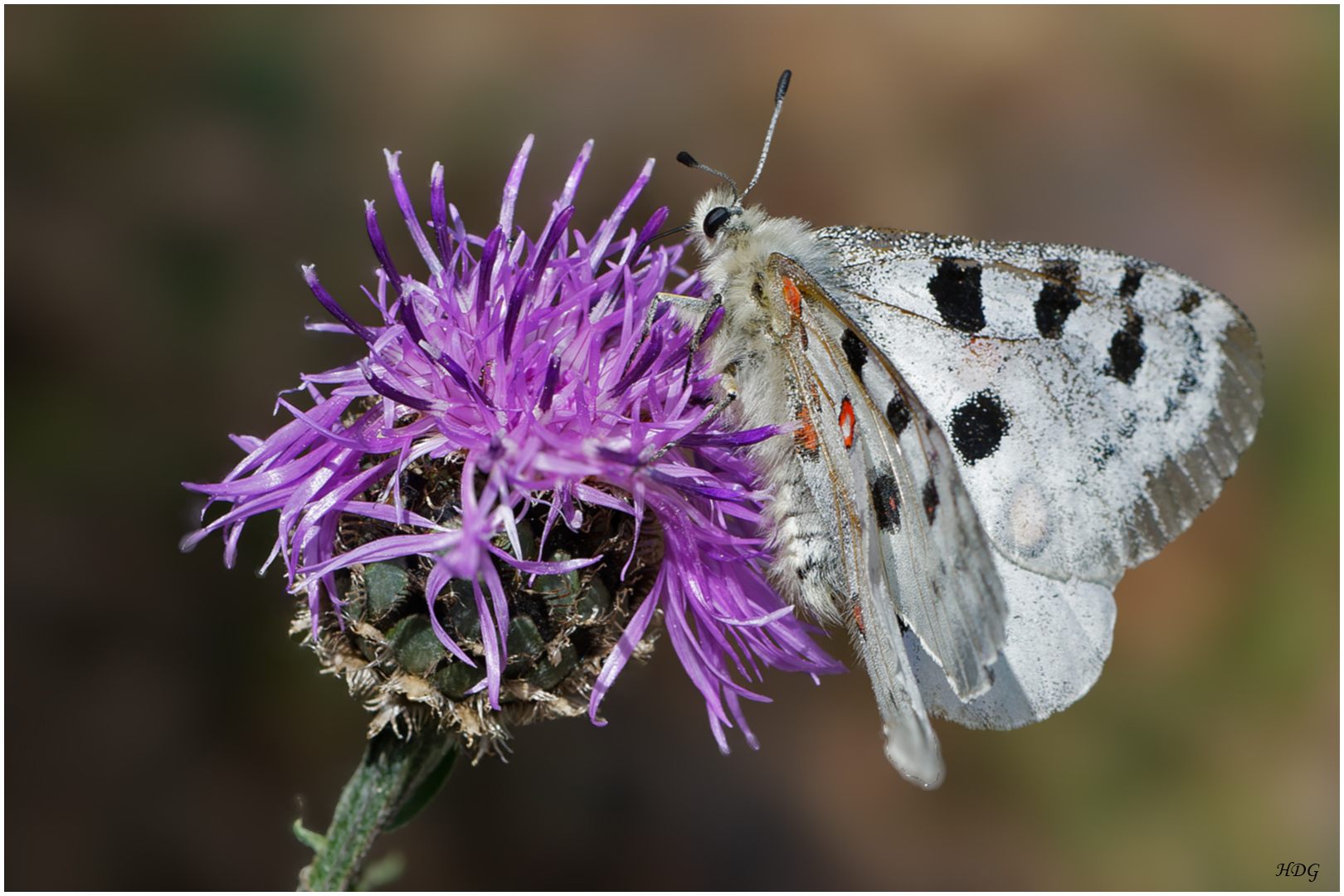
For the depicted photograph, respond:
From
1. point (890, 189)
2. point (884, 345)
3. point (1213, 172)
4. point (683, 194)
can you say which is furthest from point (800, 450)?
point (1213, 172)

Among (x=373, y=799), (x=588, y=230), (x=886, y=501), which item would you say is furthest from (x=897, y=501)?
(x=588, y=230)

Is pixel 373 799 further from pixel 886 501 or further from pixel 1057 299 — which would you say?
pixel 1057 299

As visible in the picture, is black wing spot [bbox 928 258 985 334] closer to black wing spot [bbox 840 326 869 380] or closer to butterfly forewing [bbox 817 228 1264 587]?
butterfly forewing [bbox 817 228 1264 587]

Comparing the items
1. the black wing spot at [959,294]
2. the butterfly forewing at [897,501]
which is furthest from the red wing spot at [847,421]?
the black wing spot at [959,294]

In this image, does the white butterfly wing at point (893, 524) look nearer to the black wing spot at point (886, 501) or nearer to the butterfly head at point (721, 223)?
the black wing spot at point (886, 501)

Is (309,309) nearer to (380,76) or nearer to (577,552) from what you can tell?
(380,76)

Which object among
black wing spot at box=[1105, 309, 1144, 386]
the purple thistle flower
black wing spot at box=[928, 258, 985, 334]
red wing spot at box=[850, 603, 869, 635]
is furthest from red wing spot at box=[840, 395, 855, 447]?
black wing spot at box=[1105, 309, 1144, 386]
